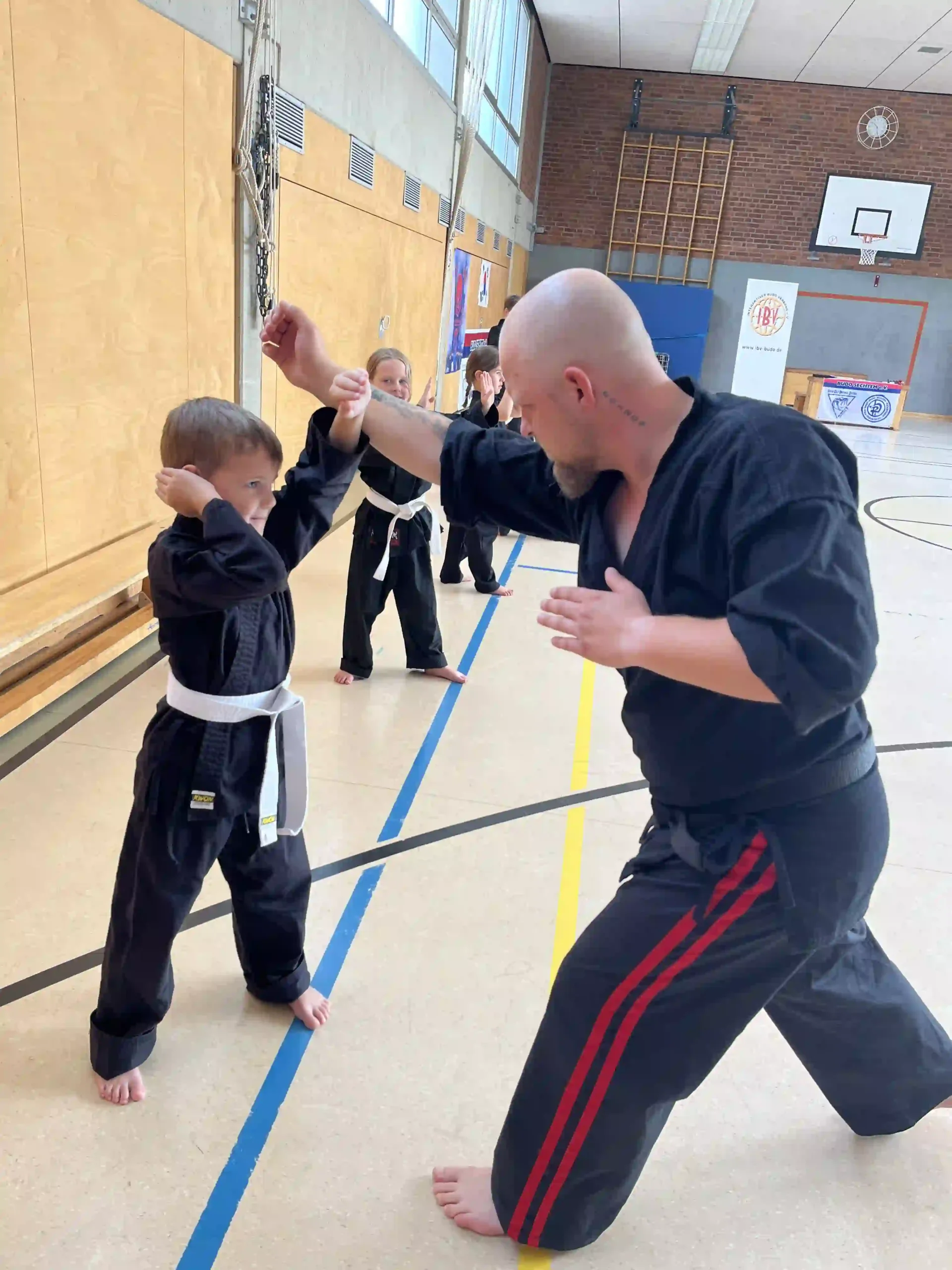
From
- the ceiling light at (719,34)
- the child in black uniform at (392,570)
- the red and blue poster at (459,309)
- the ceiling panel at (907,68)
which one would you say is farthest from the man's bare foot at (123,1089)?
the ceiling panel at (907,68)

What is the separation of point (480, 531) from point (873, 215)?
1377cm

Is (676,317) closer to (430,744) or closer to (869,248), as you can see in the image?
(869,248)

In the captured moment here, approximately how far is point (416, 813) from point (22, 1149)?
140 cm

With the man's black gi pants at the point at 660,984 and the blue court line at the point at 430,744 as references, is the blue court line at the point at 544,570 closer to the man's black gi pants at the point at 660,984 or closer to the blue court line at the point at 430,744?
the blue court line at the point at 430,744

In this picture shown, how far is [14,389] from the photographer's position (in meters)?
3.00

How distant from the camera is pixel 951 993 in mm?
2248

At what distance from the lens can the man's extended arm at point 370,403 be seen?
164cm

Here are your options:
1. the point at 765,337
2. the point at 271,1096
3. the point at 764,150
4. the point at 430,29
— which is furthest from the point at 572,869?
the point at 764,150

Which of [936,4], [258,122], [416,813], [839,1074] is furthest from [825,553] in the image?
[936,4]

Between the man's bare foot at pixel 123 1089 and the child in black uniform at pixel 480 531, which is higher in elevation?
the child in black uniform at pixel 480 531

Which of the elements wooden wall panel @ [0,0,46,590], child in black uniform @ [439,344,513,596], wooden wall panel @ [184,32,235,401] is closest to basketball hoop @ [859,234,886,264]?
child in black uniform @ [439,344,513,596]

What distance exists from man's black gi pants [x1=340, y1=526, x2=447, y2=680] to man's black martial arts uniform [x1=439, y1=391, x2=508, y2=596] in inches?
43.1

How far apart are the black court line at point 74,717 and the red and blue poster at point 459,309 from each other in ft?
23.0

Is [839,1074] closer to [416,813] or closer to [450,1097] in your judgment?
[450,1097]
